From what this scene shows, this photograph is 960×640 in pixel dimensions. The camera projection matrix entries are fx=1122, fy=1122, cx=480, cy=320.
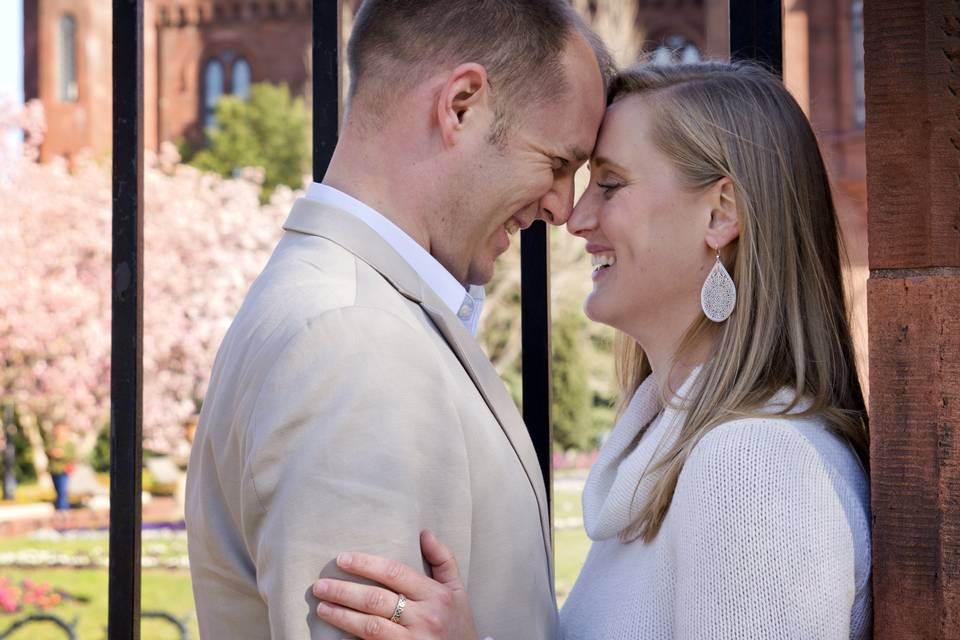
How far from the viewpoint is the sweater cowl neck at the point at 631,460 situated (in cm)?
192

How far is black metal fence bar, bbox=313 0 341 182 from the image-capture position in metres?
1.96

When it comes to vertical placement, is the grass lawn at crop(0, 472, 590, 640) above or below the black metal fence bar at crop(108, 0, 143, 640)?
below

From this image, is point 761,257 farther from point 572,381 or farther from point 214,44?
point 214,44

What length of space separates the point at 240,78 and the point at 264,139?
35.1 ft

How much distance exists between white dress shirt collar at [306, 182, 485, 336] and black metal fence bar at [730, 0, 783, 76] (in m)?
0.67

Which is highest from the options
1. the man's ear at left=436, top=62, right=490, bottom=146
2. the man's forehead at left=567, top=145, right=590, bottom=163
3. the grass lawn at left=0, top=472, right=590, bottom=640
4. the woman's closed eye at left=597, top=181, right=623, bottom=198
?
the man's ear at left=436, top=62, right=490, bottom=146

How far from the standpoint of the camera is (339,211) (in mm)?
1718

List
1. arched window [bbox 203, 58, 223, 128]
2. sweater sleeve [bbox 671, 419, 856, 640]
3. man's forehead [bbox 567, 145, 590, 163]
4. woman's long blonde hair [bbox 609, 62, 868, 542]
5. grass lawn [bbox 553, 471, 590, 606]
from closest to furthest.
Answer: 1. sweater sleeve [bbox 671, 419, 856, 640]
2. woman's long blonde hair [bbox 609, 62, 868, 542]
3. man's forehead [bbox 567, 145, 590, 163]
4. grass lawn [bbox 553, 471, 590, 606]
5. arched window [bbox 203, 58, 223, 128]

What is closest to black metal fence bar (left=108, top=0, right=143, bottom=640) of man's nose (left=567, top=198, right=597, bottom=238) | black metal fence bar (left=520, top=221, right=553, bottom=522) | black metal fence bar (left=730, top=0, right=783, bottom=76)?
black metal fence bar (left=520, top=221, right=553, bottom=522)

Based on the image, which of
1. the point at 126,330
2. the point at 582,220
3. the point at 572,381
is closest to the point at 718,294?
the point at 582,220

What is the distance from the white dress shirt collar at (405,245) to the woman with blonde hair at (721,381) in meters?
0.37

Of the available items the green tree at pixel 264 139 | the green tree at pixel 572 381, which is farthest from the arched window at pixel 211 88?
the green tree at pixel 572 381

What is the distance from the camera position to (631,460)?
199 centimetres

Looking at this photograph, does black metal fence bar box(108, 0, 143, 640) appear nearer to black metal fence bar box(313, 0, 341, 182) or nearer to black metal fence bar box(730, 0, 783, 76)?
black metal fence bar box(313, 0, 341, 182)
